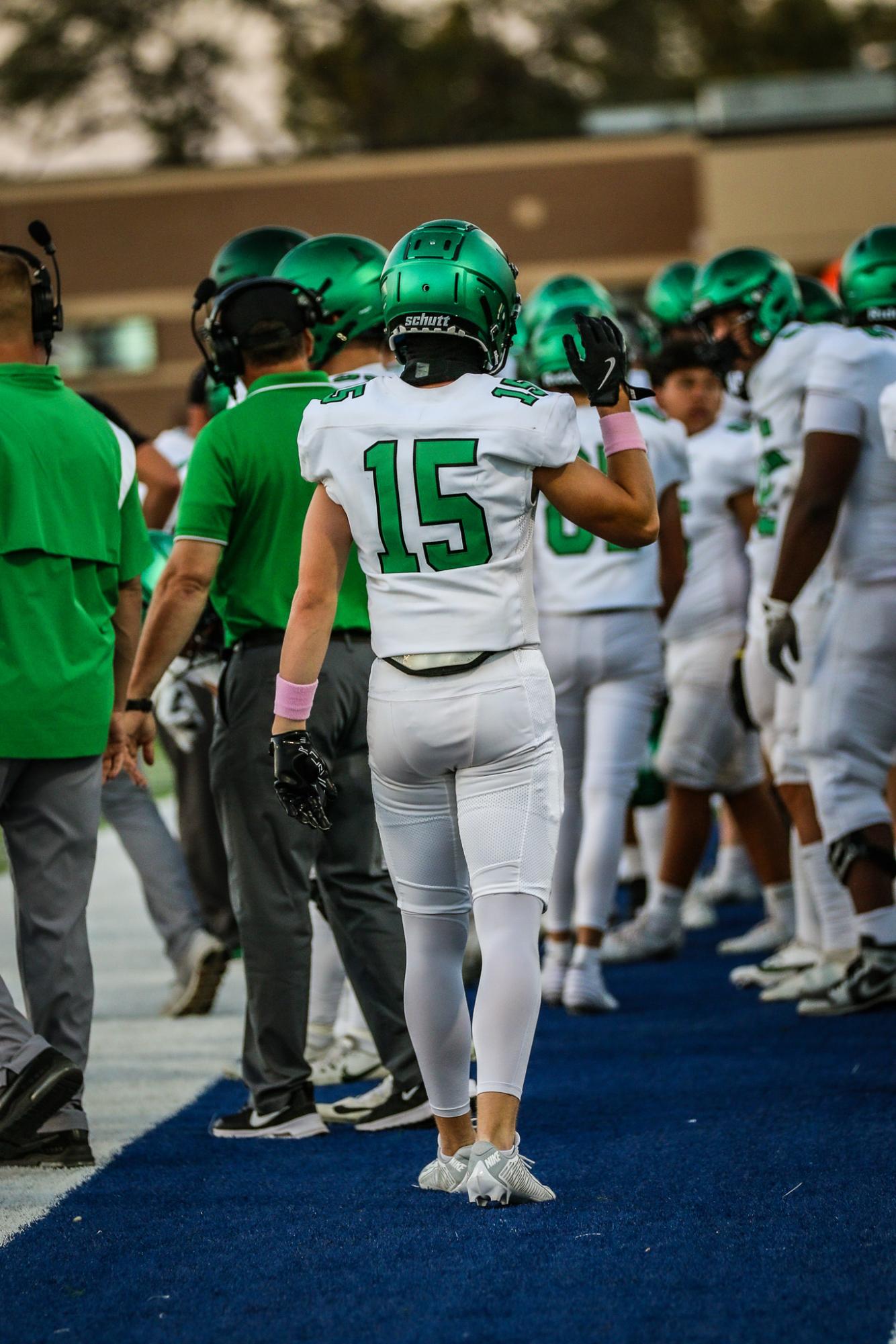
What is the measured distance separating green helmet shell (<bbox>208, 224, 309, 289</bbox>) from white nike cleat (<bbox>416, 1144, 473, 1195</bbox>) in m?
2.70

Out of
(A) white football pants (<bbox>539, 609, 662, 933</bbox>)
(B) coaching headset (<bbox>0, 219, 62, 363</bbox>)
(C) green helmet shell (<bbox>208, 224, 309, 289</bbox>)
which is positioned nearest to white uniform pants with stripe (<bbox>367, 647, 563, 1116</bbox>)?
(B) coaching headset (<bbox>0, 219, 62, 363</bbox>)

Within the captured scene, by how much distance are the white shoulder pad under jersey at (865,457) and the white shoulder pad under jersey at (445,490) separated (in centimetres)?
223

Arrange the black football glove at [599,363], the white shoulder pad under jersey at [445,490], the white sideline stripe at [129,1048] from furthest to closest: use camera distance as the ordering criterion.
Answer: the white sideline stripe at [129,1048] → the black football glove at [599,363] → the white shoulder pad under jersey at [445,490]

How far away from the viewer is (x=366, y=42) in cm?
4253

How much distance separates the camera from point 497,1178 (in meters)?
3.91

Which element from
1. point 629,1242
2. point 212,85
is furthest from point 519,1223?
point 212,85

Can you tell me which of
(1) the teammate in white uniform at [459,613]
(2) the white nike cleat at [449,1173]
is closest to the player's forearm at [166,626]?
(1) the teammate in white uniform at [459,613]

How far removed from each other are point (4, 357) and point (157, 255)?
1351 inches

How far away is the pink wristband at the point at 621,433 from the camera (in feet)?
13.3

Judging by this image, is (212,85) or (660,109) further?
(212,85)

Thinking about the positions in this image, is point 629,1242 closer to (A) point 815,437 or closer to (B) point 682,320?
(A) point 815,437

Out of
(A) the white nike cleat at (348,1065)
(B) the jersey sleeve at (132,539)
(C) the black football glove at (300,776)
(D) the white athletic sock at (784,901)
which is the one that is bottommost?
(D) the white athletic sock at (784,901)

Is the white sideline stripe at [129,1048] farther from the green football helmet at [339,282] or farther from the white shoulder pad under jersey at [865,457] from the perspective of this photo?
the white shoulder pad under jersey at [865,457]

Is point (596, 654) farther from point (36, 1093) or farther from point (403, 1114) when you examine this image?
point (36, 1093)
